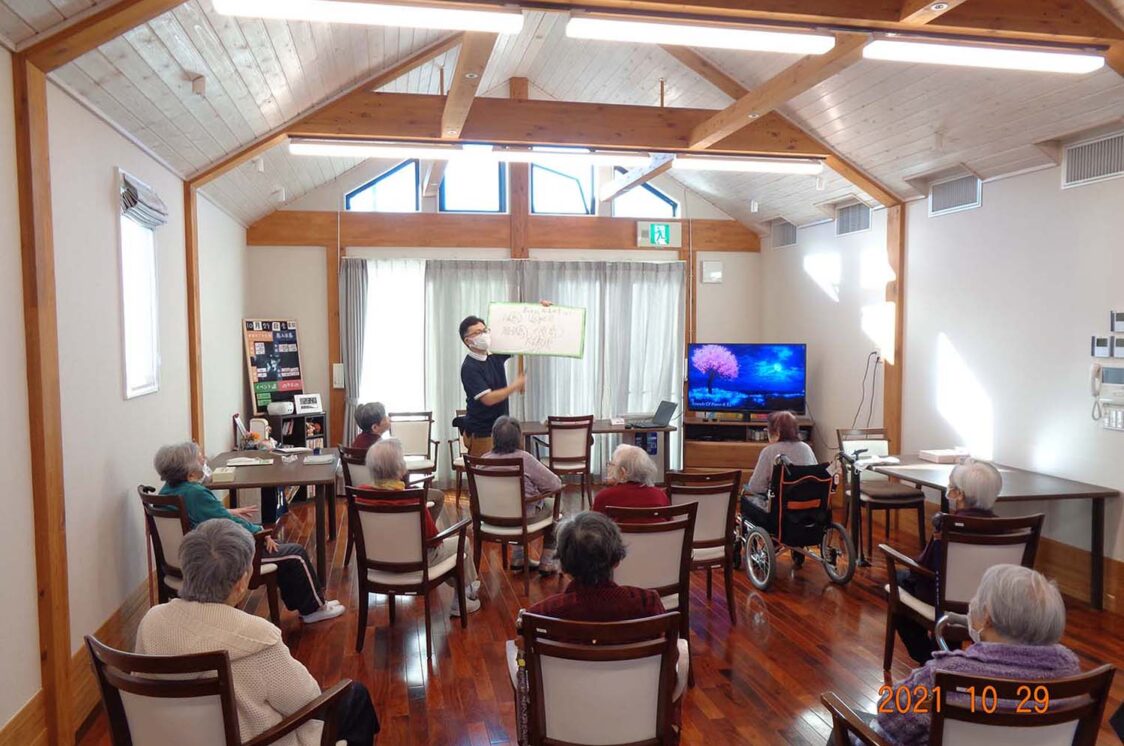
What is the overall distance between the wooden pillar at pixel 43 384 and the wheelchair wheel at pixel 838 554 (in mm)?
3866

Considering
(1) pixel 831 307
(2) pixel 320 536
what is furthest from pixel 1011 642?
(1) pixel 831 307

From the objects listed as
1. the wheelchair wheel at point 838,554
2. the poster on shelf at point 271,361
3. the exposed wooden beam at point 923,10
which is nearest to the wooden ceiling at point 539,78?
the exposed wooden beam at point 923,10

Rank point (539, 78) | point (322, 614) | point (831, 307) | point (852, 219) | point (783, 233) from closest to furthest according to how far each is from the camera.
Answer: point (322, 614)
point (852, 219)
point (831, 307)
point (539, 78)
point (783, 233)

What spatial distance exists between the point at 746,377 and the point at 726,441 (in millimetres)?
657

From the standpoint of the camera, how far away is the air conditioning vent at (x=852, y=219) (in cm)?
647

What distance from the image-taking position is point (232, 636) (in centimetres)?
192

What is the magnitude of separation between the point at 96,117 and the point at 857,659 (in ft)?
14.1

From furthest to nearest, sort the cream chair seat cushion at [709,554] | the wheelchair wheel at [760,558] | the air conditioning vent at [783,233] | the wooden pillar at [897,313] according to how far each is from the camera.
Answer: the air conditioning vent at [783,233], the wooden pillar at [897,313], the wheelchair wheel at [760,558], the cream chair seat cushion at [709,554]

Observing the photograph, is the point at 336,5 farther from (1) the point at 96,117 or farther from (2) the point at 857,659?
(2) the point at 857,659

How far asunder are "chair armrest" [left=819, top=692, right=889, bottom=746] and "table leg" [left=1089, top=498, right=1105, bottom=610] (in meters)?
3.04

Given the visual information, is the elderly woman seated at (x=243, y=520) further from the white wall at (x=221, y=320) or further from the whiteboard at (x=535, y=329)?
the whiteboard at (x=535, y=329)

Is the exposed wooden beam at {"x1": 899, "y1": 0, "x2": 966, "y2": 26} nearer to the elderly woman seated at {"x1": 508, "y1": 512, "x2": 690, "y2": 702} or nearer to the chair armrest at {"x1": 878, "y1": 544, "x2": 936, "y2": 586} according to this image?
the chair armrest at {"x1": 878, "y1": 544, "x2": 936, "y2": 586}

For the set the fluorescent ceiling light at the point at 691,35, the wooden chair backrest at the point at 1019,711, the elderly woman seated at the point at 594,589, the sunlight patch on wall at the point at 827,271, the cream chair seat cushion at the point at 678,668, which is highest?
the fluorescent ceiling light at the point at 691,35

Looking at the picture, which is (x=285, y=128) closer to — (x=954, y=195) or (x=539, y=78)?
(x=539, y=78)
